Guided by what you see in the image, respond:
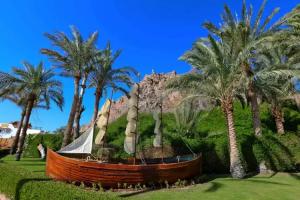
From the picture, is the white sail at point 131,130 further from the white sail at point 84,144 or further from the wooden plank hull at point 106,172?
the wooden plank hull at point 106,172

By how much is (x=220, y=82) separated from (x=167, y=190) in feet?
23.9

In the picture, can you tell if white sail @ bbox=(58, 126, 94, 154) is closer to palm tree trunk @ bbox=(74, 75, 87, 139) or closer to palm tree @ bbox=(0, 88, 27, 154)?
palm tree trunk @ bbox=(74, 75, 87, 139)

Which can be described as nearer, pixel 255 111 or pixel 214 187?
pixel 214 187

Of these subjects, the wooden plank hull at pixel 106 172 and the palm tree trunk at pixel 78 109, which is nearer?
the wooden plank hull at pixel 106 172

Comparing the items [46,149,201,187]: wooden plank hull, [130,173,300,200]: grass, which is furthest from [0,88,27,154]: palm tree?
[130,173,300,200]: grass

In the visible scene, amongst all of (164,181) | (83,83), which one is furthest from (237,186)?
(83,83)

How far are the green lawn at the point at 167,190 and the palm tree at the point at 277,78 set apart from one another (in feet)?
24.9

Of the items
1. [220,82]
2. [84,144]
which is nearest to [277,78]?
[220,82]

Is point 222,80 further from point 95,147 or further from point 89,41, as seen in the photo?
point 89,41

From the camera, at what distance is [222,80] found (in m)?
19.3

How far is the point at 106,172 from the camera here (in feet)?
50.3

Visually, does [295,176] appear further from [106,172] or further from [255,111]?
[106,172]

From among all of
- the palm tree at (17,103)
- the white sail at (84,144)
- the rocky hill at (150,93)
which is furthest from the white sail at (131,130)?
the rocky hill at (150,93)

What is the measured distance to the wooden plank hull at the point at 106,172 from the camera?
15.3m
